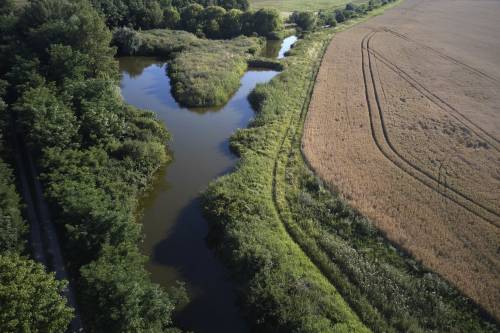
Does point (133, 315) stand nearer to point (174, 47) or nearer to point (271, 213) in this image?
point (271, 213)

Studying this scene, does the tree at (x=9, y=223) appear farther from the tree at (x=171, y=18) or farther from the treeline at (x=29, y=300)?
the tree at (x=171, y=18)

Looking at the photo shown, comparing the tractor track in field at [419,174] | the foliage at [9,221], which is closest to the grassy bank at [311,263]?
the tractor track in field at [419,174]

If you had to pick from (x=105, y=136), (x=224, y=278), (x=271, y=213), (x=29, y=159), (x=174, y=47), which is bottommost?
(x=224, y=278)

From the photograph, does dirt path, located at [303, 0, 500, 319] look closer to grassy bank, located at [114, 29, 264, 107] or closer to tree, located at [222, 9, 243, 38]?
grassy bank, located at [114, 29, 264, 107]

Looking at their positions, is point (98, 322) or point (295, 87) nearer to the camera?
point (98, 322)

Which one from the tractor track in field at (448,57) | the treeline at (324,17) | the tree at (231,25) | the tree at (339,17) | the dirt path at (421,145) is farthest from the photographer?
the tree at (339,17)

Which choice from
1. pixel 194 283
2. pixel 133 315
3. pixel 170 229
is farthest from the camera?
pixel 170 229

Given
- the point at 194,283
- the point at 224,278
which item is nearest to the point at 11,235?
the point at 194,283

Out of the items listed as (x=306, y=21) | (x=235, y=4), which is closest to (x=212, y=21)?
(x=235, y=4)
